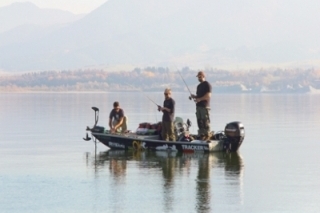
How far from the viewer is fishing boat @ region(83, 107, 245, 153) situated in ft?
77.6

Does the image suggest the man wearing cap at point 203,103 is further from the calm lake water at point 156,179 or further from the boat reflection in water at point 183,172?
the calm lake water at point 156,179

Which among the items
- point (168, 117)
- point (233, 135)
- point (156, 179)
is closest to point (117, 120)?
point (168, 117)

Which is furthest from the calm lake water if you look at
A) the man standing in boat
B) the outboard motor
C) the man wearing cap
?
the man wearing cap

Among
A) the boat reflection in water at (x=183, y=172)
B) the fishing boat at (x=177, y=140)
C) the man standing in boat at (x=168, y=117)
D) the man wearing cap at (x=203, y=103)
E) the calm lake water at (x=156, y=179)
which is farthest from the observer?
the man standing in boat at (x=168, y=117)

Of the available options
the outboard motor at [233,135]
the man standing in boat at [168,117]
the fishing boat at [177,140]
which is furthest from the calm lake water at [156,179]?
the man standing in boat at [168,117]

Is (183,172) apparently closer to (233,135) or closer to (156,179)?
(156,179)

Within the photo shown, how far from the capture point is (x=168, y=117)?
24000 mm

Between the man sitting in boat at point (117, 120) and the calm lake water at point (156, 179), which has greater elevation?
the man sitting in boat at point (117, 120)

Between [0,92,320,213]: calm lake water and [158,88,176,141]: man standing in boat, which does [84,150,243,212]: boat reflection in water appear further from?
[158,88,176,141]: man standing in boat

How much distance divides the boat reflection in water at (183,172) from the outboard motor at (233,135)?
0.21 metres

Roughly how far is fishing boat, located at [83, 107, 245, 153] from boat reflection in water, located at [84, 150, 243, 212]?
251 mm

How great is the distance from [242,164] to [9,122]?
22143 mm

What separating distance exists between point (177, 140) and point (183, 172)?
186 inches

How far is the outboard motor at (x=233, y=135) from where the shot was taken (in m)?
23.7
